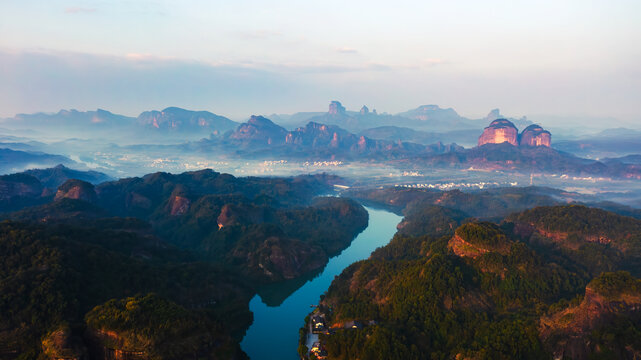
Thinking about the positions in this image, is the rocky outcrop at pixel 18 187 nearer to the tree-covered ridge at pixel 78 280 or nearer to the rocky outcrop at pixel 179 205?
the rocky outcrop at pixel 179 205

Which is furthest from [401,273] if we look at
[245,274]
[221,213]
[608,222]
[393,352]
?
[221,213]

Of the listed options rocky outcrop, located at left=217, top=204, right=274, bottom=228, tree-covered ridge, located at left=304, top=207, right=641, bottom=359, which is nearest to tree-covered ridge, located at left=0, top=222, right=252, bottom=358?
tree-covered ridge, located at left=304, top=207, right=641, bottom=359

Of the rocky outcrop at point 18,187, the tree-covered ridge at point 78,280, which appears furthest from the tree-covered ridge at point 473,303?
the rocky outcrop at point 18,187

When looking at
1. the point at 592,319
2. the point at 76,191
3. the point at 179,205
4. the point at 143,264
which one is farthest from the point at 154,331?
the point at 76,191

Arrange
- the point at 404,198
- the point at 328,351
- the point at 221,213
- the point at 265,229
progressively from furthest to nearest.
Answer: the point at 404,198 < the point at 221,213 < the point at 265,229 < the point at 328,351

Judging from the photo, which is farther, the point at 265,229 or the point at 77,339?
the point at 265,229

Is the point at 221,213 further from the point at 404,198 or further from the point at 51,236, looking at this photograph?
the point at 404,198

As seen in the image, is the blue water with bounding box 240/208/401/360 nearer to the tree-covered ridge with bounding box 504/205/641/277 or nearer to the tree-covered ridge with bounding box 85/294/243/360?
the tree-covered ridge with bounding box 85/294/243/360
